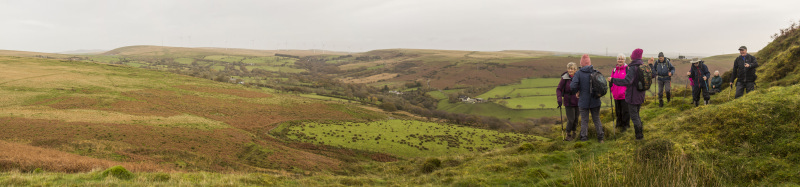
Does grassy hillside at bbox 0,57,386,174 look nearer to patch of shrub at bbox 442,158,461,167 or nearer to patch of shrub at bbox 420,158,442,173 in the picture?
patch of shrub at bbox 442,158,461,167

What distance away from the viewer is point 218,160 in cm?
2662

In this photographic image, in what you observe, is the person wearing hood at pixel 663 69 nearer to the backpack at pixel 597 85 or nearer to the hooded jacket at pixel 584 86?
the hooded jacket at pixel 584 86

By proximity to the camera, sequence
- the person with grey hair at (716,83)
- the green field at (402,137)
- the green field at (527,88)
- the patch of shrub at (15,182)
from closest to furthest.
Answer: the patch of shrub at (15,182) < the person with grey hair at (716,83) < the green field at (402,137) < the green field at (527,88)

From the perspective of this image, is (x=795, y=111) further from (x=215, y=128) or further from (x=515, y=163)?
(x=215, y=128)

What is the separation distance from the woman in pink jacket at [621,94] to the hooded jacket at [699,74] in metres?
6.61

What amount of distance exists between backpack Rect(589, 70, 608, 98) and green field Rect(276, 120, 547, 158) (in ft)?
100

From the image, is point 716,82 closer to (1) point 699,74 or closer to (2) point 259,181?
(1) point 699,74

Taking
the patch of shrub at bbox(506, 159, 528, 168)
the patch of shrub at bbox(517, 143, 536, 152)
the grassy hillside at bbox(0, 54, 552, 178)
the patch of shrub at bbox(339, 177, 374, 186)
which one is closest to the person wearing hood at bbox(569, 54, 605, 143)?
the patch of shrub at bbox(506, 159, 528, 168)

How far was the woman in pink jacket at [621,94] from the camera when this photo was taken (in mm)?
10848

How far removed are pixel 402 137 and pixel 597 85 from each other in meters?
39.7

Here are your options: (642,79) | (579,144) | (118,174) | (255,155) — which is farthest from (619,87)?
(255,155)

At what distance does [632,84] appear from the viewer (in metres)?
10.8

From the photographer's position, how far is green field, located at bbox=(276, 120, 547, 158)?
42656 millimetres

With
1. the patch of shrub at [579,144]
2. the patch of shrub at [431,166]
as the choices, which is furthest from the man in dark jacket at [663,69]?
the patch of shrub at [431,166]
